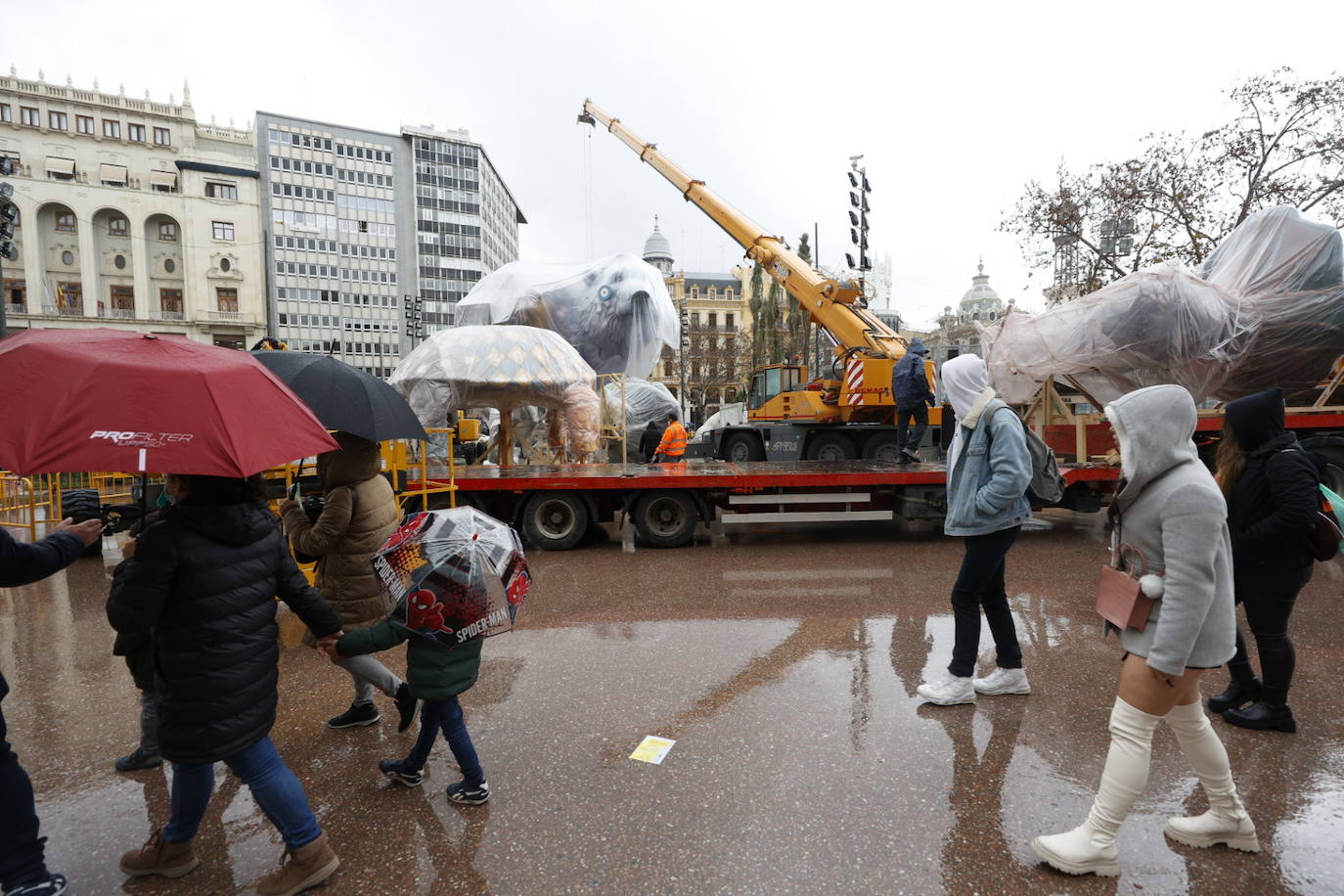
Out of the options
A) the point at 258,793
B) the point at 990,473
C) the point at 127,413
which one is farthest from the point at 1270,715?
the point at 127,413

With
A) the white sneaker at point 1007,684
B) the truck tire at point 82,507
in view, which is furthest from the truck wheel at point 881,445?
the truck tire at point 82,507

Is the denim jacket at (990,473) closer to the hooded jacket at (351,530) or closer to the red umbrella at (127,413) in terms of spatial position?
the hooded jacket at (351,530)

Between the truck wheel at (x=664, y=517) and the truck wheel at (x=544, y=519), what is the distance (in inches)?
28.4

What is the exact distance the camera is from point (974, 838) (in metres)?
2.70

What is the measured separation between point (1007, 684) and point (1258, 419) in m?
1.92

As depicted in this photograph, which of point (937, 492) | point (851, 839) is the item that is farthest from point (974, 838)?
point (937, 492)

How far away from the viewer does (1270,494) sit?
3.31 m

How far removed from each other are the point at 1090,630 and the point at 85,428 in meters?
6.13

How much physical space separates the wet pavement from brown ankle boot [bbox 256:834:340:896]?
12 cm

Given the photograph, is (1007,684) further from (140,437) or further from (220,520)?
(140,437)

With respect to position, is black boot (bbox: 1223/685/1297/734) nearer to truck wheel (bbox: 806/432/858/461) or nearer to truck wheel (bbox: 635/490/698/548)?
truck wheel (bbox: 635/490/698/548)

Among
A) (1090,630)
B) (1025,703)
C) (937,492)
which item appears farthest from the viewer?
(937,492)

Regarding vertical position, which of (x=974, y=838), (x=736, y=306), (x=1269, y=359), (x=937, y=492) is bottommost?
(x=974, y=838)

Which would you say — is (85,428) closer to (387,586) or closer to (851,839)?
(387,586)
